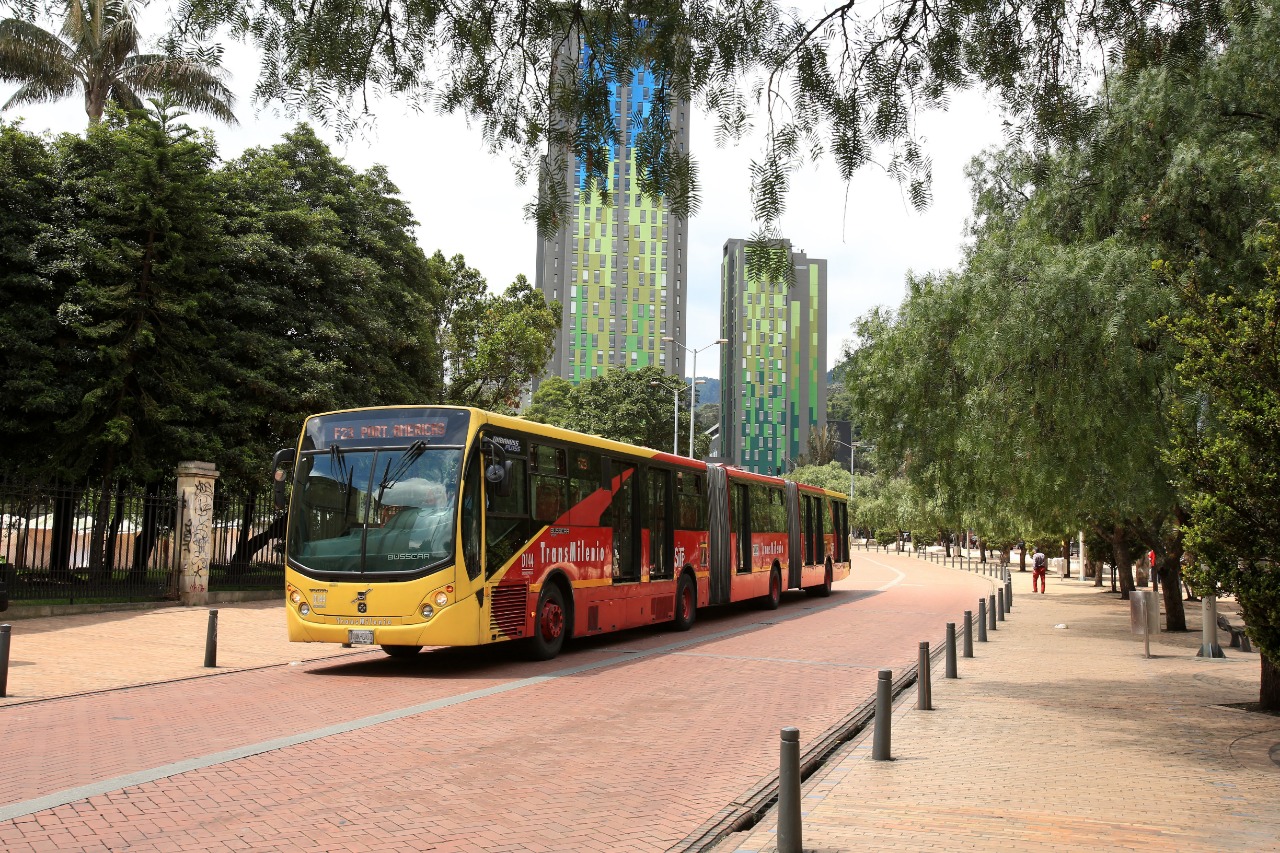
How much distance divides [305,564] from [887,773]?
7.79m

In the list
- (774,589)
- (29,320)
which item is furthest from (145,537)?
(774,589)

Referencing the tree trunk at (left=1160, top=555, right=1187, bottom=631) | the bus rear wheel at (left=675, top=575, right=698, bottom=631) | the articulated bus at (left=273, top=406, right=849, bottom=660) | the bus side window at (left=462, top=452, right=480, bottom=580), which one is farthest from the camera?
the tree trunk at (left=1160, top=555, right=1187, bottom=631)

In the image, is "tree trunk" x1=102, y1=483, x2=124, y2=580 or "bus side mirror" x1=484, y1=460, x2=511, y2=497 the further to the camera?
"tree trunk" x1=102, y1=483, x2=124, y2=580

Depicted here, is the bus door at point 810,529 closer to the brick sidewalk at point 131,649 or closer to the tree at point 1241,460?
the brick sidewalk at point 131,649

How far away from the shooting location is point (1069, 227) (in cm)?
1423

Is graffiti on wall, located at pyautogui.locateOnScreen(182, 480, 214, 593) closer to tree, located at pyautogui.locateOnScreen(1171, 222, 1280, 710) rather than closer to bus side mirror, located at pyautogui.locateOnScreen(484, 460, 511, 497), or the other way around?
bus side mirror, located at pyautogui.locateOnScreen(484, 460, 511, 497)

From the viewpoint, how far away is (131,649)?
14.7 meters

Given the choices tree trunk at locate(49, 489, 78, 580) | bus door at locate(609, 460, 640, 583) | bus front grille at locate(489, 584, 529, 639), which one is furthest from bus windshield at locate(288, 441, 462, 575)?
tree trunk at locate(49, 489, 78, 580)

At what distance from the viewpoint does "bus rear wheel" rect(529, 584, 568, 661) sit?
1392 centimetres

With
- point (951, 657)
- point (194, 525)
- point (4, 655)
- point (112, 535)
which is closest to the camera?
point (4, 655)

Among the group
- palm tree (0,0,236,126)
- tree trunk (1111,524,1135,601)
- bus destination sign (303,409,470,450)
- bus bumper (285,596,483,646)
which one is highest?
palm tree (0,0,236,126)

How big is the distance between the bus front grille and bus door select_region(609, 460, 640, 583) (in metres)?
3.02

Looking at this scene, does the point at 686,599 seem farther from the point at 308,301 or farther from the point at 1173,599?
the point at 308,301

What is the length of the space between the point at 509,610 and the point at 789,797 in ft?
26.0
